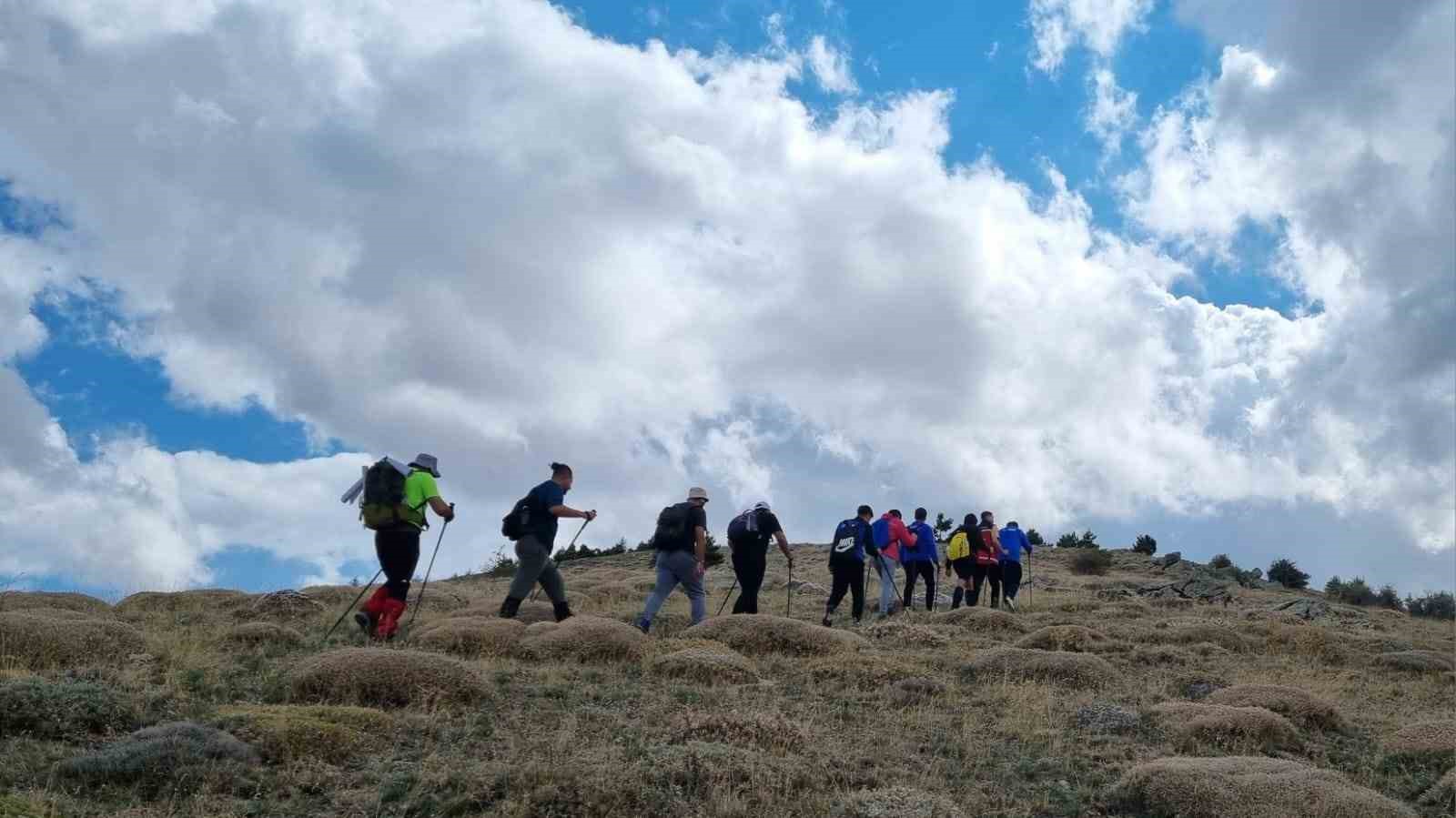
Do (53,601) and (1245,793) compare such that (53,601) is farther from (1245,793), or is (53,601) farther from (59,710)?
(1245,793)

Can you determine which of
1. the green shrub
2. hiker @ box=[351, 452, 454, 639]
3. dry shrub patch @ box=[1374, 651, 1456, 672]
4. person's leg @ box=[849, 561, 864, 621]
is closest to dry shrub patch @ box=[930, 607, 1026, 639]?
person's leg @ box=[849, 561, 864, 621]

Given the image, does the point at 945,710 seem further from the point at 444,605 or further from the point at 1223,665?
the point at 444,605

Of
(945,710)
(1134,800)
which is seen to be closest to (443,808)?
(1134,800)

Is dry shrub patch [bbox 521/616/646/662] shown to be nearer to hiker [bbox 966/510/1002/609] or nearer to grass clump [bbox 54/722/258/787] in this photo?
grass clump [bbox 54/722/258/787]

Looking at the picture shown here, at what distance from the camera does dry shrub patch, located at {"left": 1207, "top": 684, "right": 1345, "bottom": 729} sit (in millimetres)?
11055

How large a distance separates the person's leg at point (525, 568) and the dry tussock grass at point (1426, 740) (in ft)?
30.3

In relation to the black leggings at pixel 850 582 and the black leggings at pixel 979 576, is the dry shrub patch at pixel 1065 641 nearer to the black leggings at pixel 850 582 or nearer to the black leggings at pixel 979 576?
the black leggings at pixel 850 582

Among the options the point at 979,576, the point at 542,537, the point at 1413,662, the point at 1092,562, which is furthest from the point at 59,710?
the point at 1092,562

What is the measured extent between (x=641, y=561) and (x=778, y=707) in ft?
109

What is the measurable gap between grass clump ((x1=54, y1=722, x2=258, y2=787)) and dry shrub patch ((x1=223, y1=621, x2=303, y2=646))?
5405 millimetres

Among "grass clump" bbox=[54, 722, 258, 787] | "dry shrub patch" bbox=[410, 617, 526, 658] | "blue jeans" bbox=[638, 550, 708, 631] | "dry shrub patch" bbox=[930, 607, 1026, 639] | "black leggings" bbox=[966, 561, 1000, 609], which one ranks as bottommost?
"grass clump" bbox=[54, 722, 258, 787]

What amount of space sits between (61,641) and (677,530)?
22.7 feet

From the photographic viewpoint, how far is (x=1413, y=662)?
55.5 feet

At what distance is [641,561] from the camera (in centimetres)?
4253
